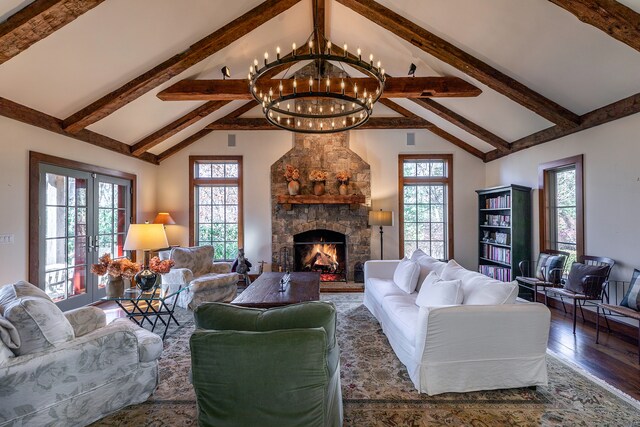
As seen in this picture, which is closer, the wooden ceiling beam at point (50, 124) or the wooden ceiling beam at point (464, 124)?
the wooden ceiling beam at point (50, 124)

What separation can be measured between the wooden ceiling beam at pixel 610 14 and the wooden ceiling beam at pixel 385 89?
1851 mm

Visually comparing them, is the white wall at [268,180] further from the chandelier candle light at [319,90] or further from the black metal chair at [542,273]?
the black metal chair at [542,273]

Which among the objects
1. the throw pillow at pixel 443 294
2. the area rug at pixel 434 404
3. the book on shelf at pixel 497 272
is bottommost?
the area rug at pixel 434 404

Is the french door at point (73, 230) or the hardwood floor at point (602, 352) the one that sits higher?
the french door at point (73, 230)

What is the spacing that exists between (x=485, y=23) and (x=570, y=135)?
2.26 metres

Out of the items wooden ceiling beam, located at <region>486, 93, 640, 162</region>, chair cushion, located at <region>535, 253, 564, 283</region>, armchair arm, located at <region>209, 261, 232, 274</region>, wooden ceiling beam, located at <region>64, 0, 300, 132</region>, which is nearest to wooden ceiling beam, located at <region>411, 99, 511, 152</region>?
wooden ceiling beam, located at <region>486, 93, 640, 162</region>

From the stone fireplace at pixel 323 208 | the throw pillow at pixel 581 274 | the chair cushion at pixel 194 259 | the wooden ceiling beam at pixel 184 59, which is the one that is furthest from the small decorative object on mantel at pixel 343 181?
the throw pillow at pixel 581 274

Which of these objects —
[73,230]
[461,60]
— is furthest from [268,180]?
[461,60]

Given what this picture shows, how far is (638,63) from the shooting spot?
3.04m

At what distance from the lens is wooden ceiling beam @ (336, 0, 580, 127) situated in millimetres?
3840

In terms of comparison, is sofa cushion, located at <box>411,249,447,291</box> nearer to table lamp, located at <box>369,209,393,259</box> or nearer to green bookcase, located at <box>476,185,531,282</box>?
table lamp, located at <box>369,209,393,259</box>

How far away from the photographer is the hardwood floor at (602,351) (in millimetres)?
2535

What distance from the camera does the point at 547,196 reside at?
494 cm

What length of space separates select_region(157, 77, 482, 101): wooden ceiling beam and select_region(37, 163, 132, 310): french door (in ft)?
5.90
